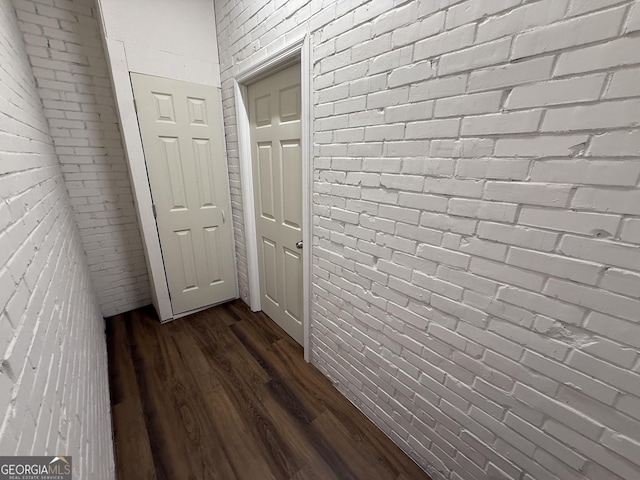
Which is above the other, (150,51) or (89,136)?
(150,51)

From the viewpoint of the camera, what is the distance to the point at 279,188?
192cm

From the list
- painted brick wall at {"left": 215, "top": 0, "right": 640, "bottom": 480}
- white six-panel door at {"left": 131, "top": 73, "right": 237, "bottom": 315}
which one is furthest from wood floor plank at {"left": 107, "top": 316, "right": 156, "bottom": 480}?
painted brick wall at {"left": 215, "top": 0, "right": 640, "bottom": 480}

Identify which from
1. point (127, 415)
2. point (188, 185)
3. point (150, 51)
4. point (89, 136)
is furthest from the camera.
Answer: point (188, 185)

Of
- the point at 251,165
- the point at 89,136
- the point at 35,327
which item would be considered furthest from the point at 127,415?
the point at 89,136

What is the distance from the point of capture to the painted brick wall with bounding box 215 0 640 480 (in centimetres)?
64

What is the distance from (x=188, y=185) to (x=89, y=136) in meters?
0.82

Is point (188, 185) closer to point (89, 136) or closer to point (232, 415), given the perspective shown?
point (89, 136)

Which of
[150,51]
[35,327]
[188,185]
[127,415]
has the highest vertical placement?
[150,51]

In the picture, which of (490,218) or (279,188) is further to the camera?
(279,188)

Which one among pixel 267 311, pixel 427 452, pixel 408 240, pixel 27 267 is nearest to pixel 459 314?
pixel 408 240

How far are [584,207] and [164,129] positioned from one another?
246 centimetres

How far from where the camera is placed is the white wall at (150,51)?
1.72 metres

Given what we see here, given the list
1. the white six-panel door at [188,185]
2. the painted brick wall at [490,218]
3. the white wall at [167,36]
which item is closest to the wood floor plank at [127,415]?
the white six-panel door at [188,185]

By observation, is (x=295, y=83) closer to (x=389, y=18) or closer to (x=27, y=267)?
(x=389, y=18)
